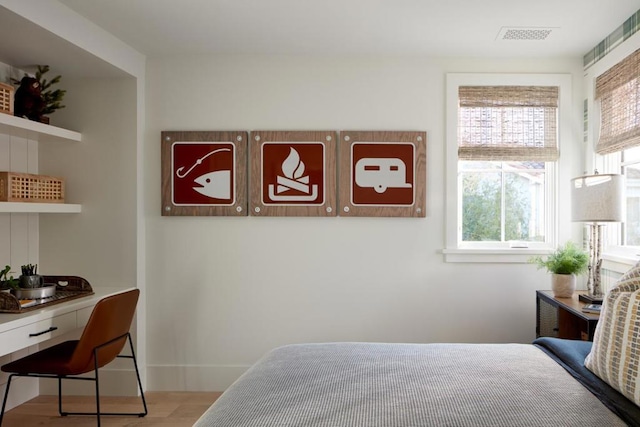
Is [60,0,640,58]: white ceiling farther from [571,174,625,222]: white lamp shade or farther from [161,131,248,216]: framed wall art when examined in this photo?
[571,174,625,222]: white lamp shade

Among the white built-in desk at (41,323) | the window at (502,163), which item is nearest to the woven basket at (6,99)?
the white built-in desk at (41,323)

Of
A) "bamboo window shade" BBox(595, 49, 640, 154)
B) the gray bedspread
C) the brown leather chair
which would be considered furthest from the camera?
"bamboo window shade" BBox(595, 49, 640, 154)

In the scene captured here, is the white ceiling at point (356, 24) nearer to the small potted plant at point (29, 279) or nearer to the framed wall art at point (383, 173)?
the framed wall art at point (383, 173)

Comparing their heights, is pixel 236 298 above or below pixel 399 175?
below

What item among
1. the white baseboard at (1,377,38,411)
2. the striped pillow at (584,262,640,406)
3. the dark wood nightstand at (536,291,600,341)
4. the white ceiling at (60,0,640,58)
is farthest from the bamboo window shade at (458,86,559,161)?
the white baseboard at (1,377,38,411)

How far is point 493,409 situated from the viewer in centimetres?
156

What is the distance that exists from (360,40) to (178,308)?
2345mm

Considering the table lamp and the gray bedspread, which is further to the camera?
the table lamp

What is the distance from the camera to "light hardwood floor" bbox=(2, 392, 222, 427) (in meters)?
3.22

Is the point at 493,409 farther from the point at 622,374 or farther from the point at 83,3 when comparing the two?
the point at 83,3

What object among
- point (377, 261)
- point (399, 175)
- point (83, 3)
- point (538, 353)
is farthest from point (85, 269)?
point (538, 353)

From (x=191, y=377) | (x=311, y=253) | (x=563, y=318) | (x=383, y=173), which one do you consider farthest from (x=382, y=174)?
(x=191, y=377)

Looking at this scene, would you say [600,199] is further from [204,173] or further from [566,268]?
[204,173]

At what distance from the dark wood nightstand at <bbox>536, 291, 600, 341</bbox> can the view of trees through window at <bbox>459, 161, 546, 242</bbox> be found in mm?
608
